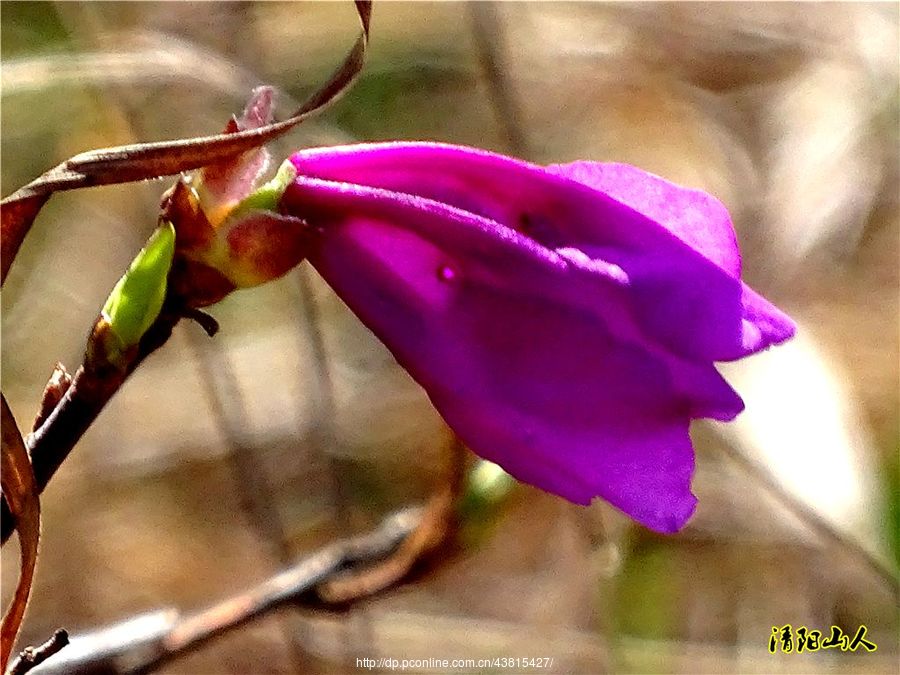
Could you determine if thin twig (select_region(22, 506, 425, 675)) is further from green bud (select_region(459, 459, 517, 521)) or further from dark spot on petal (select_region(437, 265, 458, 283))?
dark spot on petal (select_region(437, 265, 458, 283))

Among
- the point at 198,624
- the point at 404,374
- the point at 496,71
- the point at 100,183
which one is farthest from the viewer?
the point at 404,374

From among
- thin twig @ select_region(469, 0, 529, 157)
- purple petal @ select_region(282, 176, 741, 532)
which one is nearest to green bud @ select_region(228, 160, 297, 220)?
purple petal @ select_region(282, 176, 741, 532)

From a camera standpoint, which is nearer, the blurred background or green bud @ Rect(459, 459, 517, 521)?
green bud @ Rect(459, 459, 517, 521)

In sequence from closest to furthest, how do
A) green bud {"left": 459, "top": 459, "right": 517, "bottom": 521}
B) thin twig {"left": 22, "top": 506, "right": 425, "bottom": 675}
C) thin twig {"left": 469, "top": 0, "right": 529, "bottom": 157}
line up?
thin twig {"left": 22, "top": 506, "right": 425, "bottom": 675}, green bud {"left": 459, "top": 459, "right": 517, "bottom": 521}, thin twig {"left": 469, "top": 0, "right": 529, "bottom": 157}

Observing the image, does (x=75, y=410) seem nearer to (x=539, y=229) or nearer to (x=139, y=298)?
(x=139, y=298)

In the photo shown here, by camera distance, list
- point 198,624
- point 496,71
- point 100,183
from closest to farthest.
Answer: point 100,183, point 198,624, point 496,71

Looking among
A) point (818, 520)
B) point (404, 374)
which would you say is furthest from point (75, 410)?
point (404, 374)

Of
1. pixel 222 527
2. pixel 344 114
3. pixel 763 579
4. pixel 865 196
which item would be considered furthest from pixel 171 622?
pixel 865 196
